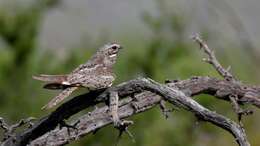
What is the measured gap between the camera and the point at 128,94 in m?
4.07

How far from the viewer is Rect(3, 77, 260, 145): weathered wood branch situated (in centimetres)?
406

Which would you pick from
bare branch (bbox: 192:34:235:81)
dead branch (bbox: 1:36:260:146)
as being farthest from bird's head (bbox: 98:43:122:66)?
bare branch (bbox: 192:34:235:81)

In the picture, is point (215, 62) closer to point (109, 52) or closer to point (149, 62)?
point (109, 52)

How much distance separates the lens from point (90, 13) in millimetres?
17125

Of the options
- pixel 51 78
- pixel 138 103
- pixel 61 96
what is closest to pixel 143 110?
pixel 138 103

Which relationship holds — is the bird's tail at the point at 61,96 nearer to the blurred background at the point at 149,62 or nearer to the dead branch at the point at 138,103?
the dead branch at the point at 138,103

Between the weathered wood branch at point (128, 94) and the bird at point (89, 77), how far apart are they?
2.8 inches

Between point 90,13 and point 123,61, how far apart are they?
277 inches

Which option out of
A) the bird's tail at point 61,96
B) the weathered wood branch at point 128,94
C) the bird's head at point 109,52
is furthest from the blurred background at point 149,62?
the bird's tail at point 61,96

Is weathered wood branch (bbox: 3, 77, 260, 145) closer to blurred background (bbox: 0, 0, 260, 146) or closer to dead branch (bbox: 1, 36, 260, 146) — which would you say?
dead branch (bbox: 1, 36, 260, 146)

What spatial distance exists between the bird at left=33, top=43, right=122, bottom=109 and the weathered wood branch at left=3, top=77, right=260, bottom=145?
7cm

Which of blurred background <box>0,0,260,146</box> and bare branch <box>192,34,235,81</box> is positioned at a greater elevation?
blurred background <box>0,0,260,146</box>

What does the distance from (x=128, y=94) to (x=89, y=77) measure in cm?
20

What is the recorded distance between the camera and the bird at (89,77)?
153 inches
